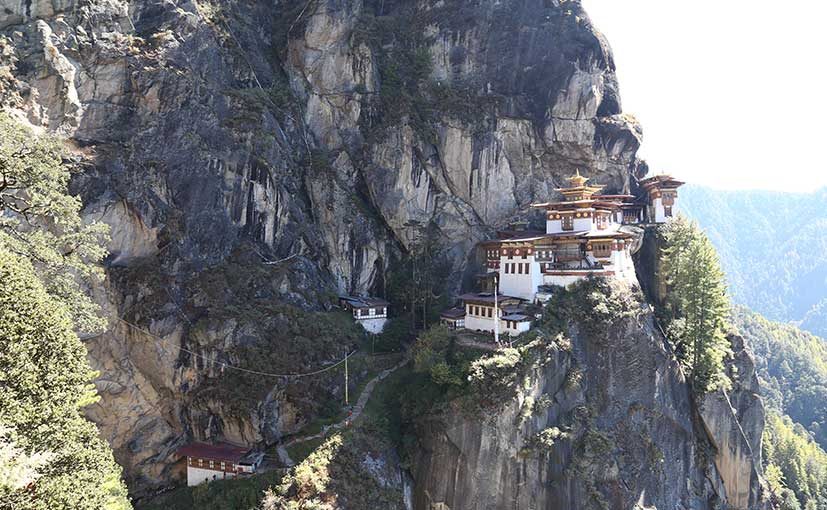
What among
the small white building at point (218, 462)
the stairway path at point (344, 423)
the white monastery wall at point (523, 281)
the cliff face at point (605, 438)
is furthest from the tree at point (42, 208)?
the white monastery wall at point (523, 281)

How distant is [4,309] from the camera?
13289mm

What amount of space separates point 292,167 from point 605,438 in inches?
1226

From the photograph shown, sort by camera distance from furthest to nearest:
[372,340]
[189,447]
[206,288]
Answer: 1. [372,340]
2. [206,288]
3. [189,447]

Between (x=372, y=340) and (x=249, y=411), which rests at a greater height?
(x=372, y=340)

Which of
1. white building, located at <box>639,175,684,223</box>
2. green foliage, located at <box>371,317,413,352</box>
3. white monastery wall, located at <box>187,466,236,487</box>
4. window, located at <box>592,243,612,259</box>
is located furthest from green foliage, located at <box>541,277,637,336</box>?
white monastery wall, located at <box>187,466,236,487</box>

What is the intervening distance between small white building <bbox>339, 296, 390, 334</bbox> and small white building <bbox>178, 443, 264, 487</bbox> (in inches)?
536

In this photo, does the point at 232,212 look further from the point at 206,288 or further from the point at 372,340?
the point at 372,340

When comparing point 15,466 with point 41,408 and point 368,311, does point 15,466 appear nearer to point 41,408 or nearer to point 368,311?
point 41,408

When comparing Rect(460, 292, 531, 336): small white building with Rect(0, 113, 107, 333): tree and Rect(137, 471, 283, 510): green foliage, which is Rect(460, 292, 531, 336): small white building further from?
Rect(0, 113, 107, 333): tree

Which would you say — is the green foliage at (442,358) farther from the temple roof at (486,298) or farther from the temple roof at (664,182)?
the temple roof at (664,182)

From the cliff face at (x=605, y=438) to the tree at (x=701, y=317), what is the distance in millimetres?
1809

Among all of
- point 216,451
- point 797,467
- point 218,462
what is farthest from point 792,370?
point 218,462

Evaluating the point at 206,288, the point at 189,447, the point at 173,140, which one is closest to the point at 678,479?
the point at 189,447

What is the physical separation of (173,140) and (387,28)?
2607 centimetres
